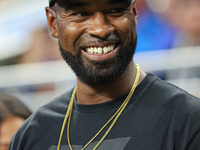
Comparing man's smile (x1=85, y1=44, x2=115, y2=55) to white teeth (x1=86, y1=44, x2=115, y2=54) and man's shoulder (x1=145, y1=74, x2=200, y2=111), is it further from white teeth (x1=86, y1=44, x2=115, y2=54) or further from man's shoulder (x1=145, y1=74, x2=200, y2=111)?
man's shoulder (x1=145, y1=74, x2=200, y2=111)

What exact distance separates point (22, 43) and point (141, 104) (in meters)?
2.85

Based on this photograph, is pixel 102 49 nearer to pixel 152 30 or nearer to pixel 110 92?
pixel 110 92

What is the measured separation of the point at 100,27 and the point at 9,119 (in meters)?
1.71

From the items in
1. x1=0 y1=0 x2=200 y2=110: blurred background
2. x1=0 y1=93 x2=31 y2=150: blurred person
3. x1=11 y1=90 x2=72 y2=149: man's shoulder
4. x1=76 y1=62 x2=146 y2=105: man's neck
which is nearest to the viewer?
x1=76 y1=62 x2=146 y2=105: man's neck

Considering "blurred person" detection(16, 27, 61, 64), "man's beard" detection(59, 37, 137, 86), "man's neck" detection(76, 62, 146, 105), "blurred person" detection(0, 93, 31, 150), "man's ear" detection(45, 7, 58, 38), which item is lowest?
"blurred person" detection(0, 93, 31, 150)

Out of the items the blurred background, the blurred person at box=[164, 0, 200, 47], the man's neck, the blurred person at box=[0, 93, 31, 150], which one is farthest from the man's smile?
the blurred person at box=[164, 0, 200, 47]

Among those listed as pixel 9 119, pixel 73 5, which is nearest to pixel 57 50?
pixel 9 119

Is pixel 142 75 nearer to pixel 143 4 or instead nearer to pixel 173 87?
pixel 173 87

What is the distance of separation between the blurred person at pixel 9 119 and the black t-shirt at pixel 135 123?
1.11 meters

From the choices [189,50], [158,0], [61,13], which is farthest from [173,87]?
[158,0]

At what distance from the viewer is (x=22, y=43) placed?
4.46m

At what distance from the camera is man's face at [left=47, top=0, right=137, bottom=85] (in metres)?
1.81

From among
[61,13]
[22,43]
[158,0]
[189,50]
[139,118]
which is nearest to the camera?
[139,118]

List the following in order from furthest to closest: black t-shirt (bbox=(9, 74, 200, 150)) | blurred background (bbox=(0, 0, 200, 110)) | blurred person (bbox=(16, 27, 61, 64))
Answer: blurred person (bbox=(16, 27, 61, 64)), blurred background (bbox=(0, 0, 200, 110)), black t-shirt (bbox=(9, 74, 200, 150))
